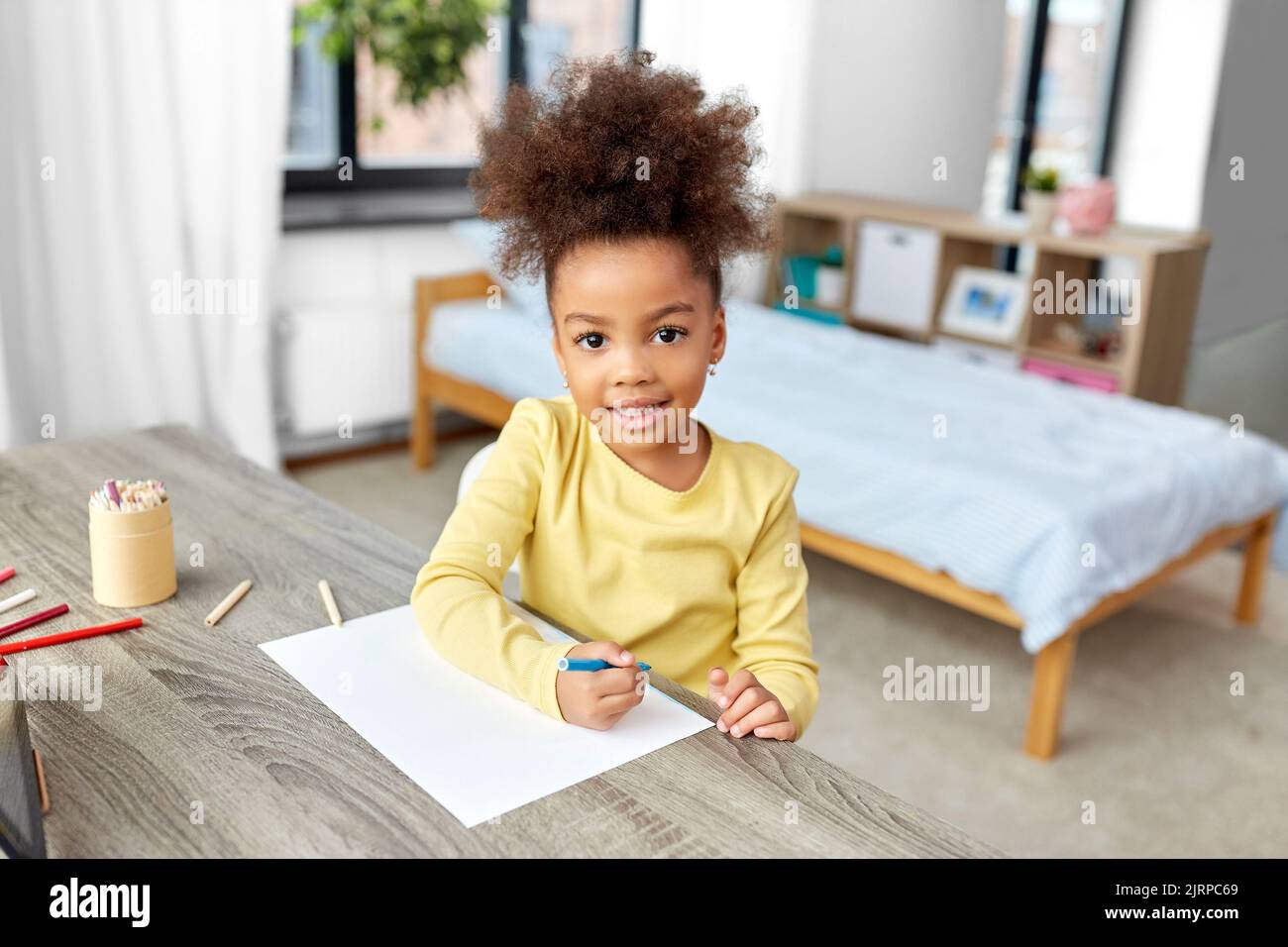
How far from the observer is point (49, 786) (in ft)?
2.75

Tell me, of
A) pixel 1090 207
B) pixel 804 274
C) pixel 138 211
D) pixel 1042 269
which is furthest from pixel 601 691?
pixel 804 274

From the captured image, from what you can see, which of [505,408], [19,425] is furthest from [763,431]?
[19,425]

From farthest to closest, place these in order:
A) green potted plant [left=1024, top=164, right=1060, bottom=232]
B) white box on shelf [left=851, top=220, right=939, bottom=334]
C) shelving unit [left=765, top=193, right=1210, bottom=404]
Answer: white box on shelf [left=851, top=220, right=939, bottom=334]
green potted plant [left=1024, top=164, right=1060, bottom=232]
shelving unit [left=765, top=193, right=1210, bottom=404]

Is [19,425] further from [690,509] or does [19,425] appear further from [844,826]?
[844,826]

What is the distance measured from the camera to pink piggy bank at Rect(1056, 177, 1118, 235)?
3.44 m

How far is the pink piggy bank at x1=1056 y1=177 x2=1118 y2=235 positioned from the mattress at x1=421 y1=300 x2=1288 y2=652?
637 mm

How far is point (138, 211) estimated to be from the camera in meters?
3.01

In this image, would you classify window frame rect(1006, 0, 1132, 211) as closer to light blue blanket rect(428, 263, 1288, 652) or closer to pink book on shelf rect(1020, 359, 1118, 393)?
pink book on shelf rect(1020, 359, 1118, 393)

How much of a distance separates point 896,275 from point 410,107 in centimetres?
166

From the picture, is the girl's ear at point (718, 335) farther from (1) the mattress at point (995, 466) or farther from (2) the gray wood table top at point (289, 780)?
(1) the mattress at point (995, 466)

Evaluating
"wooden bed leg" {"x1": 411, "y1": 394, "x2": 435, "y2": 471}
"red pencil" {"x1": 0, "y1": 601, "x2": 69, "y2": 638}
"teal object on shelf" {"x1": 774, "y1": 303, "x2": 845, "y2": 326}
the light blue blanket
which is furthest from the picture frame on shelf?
"red pencil" {"x1": 0, "y1": 601, "x2": 69, "y2": 638}

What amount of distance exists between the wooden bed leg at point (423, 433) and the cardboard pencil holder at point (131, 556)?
8.32 ft

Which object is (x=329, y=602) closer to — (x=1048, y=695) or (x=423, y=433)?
(x=1048, y=695)
